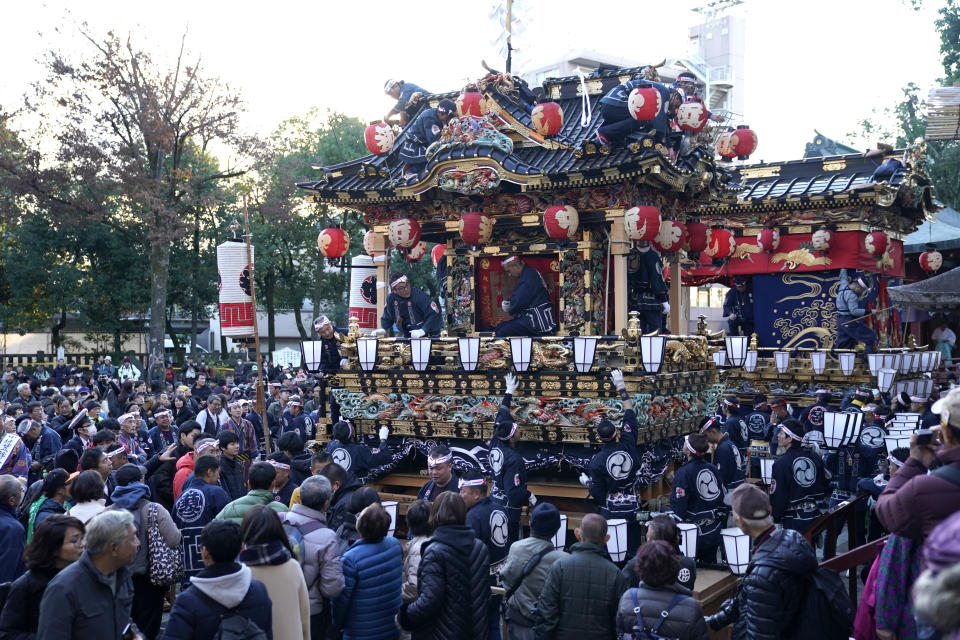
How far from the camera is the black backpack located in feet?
13.7

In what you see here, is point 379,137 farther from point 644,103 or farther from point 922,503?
point 922,503

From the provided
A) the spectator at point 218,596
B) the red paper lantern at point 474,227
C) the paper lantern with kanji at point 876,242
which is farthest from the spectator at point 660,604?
the paper lantern with kanji at point 876,242

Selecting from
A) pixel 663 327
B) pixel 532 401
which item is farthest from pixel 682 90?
pixel 532 401

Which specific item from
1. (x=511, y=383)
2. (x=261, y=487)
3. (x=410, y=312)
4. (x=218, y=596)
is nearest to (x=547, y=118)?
(x=410, y=312)

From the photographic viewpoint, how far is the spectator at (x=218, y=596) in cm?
384

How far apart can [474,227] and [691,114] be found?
3676mm

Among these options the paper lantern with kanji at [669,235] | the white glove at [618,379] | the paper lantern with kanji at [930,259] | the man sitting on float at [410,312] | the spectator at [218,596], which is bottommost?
the spectator at [218,596]

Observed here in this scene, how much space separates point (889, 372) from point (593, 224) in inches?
282

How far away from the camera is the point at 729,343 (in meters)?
14.5

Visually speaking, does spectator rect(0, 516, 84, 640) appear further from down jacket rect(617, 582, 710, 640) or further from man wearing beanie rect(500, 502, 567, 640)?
down jacket rect(617, 582, 710, 640)

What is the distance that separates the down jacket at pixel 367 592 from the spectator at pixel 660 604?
5.15 feet

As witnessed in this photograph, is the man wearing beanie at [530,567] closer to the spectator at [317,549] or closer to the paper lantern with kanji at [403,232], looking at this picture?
the spectator at [317,549]

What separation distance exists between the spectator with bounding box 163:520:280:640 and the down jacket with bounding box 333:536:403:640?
1.06 meters

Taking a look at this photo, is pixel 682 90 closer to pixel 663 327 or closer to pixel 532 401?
pixel 663 327
